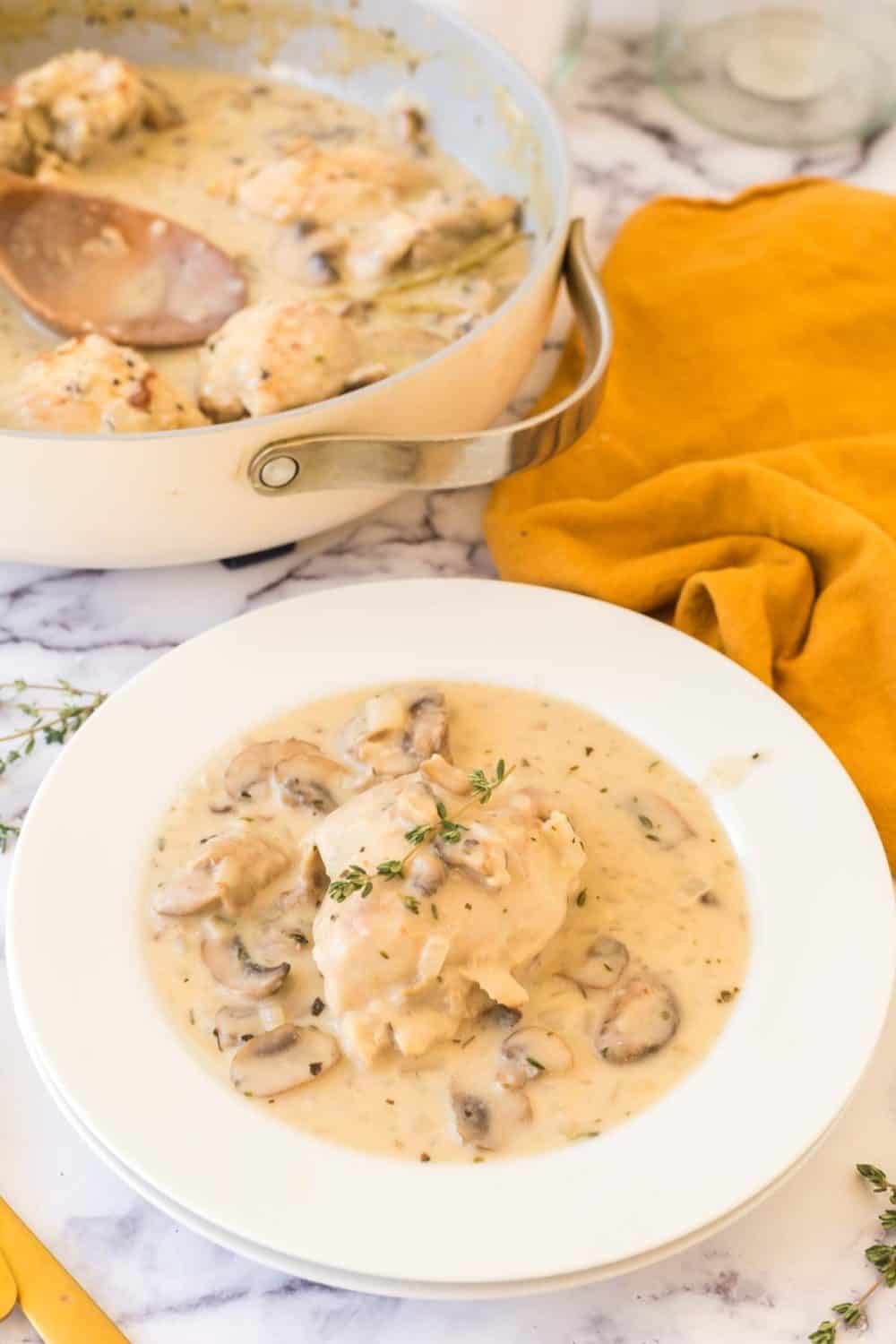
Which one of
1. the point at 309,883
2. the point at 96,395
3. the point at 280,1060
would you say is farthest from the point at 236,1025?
the point at 96,395

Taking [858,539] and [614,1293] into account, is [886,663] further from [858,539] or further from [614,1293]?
[614,1293]

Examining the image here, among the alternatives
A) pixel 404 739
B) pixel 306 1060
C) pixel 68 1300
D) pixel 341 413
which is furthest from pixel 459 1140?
pixel 341 413

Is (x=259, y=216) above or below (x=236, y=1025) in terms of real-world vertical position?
above

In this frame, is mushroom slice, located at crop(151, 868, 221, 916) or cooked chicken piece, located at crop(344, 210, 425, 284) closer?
mushroom slice, located at crop(151, 868, 221, 916)

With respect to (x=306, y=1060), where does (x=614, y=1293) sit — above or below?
below

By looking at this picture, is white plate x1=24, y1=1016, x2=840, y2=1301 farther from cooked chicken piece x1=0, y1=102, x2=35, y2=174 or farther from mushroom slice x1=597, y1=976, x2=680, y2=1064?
cooked chicken piece x1=0, y1=102, x2=35, y2=174

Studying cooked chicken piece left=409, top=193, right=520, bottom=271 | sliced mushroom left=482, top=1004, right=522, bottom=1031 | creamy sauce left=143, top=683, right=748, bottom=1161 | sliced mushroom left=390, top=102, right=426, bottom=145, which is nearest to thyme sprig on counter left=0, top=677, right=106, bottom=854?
creamy sauce left=143, top=683, right=748, bottom=1161

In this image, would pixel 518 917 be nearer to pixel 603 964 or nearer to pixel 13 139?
pixel 603 964
